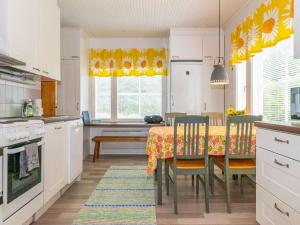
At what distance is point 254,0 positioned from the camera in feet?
12.5

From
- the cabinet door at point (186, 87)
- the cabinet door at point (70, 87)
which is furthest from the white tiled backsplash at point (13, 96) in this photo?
the cabinet door at point (186, 87)

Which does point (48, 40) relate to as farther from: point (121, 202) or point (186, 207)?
point (186, 207)

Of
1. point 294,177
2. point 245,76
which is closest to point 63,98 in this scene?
point 245,76

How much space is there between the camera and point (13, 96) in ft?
9.91

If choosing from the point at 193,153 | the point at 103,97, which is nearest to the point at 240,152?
the point at 193,153

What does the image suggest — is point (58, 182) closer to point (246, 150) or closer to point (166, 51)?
point (246, 150)

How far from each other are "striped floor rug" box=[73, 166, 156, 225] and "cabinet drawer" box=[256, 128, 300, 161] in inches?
44.1

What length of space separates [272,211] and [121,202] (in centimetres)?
146

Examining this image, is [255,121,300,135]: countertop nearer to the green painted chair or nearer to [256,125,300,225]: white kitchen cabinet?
[256,125,300,225]: white kitchen cabinet

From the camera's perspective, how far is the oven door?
179cm

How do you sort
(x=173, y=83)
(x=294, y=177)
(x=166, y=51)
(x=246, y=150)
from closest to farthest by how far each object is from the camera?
(x=294, y=177) < (x=246, y=150) < (x=173, y=83) < (x=166, y=51)

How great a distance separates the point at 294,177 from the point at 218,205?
4.28 ft

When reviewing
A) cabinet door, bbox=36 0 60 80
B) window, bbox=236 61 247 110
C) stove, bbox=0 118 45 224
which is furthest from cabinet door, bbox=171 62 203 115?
Result: stove, bbox=0 118 45 224

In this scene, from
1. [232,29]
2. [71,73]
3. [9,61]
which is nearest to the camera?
[9,61]
